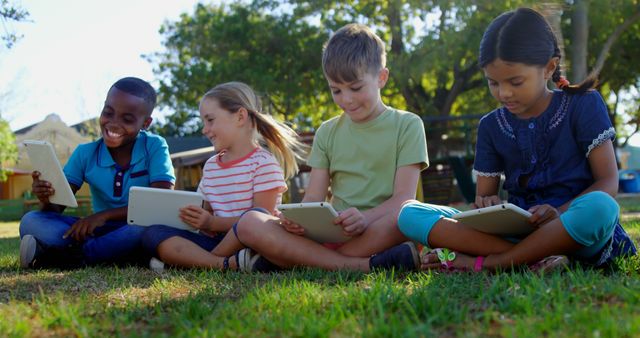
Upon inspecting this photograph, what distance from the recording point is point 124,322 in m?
2.09

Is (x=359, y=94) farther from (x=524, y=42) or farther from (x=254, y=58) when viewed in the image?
(x=254, y=58)

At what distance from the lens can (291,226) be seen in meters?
3.39

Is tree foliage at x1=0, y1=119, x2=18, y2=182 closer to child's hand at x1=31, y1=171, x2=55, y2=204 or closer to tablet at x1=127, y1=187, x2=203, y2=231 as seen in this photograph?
child's hand at x1=31, y1=171, x2=55, y2=204

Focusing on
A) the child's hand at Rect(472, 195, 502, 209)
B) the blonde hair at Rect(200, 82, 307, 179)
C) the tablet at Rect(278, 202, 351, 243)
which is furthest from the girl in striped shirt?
the child's hand at Rect(472, 195, 502, 209)

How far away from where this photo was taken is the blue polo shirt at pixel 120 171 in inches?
169

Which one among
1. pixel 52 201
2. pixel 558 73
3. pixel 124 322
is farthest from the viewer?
pixel 52 201

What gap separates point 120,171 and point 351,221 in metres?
1.77

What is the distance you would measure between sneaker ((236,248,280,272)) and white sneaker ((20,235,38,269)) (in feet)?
4.26

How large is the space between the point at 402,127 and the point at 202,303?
1807 mm

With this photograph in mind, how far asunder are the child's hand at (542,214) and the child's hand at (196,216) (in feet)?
5.67

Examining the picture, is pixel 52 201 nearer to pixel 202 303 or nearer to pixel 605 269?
pixel 202 303

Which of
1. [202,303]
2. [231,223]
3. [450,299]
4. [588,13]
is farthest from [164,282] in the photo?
[588,13]

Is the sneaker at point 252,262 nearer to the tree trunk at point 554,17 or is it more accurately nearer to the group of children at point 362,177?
the group of children at point 362,177

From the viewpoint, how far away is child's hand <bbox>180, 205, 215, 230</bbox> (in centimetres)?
374
